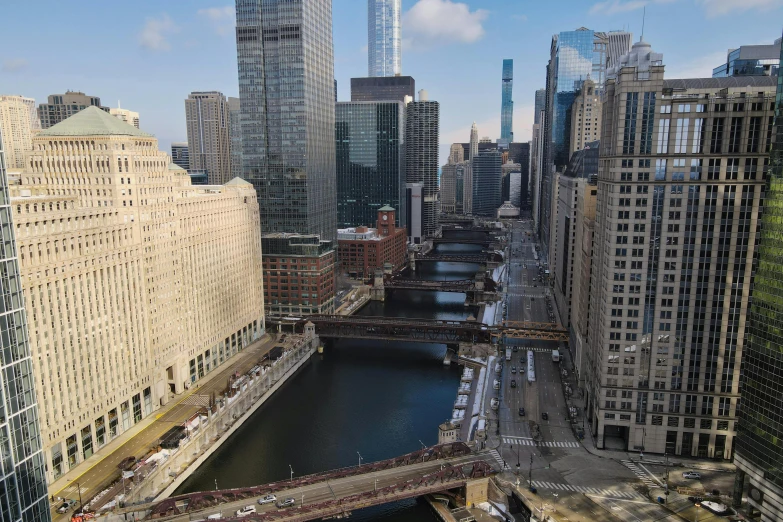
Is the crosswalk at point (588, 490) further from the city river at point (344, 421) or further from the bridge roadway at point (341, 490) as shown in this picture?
the city river at point (344, 421)

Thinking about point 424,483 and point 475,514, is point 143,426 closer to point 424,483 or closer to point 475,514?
point 424,483

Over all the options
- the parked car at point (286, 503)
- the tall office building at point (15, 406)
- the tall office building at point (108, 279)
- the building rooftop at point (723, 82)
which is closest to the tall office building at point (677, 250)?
the building rooftop at point (723, 82)

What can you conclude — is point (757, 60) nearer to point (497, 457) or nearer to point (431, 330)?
point (497, 457)

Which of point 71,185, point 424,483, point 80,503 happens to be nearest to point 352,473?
point 424,483

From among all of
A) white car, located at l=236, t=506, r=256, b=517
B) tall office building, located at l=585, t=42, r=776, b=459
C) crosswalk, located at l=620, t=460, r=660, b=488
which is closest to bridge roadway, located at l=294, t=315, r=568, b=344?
tall office building, located at l=585, t=42, r=776, b=459

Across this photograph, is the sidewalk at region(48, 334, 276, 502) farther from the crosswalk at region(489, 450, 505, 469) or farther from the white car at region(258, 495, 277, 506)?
the crosswalk at region(489, 450, 505, 469)

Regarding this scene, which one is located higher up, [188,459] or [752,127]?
[752,127]
